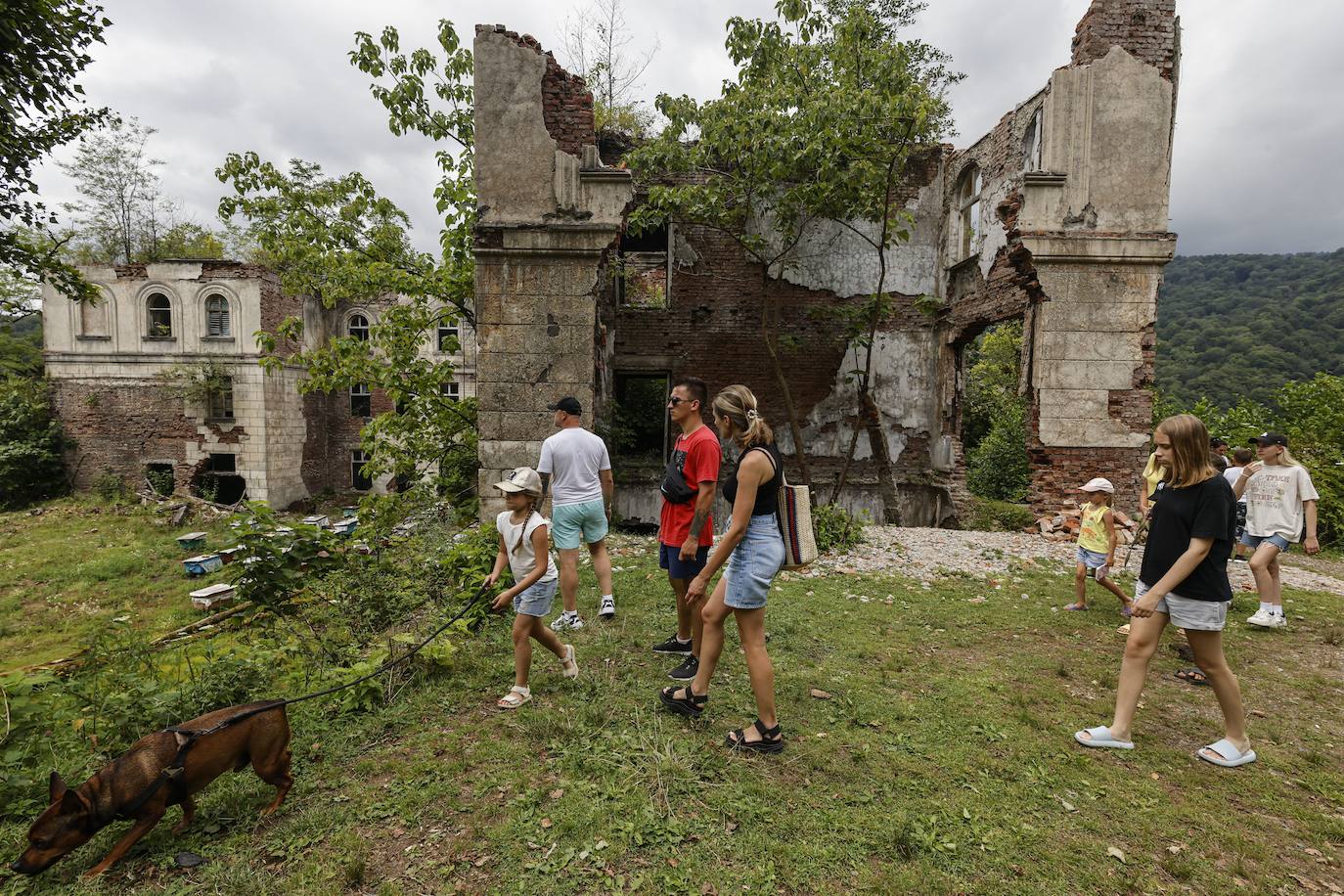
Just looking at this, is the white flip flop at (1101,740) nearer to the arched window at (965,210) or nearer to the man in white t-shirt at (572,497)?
the man in white t-shirt at (572,497)

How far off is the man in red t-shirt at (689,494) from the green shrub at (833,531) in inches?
172

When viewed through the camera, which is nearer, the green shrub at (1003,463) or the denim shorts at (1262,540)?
the denim shorts at (1262,540)

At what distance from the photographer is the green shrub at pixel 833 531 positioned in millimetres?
8625

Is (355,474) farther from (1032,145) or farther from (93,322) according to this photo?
(1032,145)

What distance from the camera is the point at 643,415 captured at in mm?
14266

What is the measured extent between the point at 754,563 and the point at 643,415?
11129 mm

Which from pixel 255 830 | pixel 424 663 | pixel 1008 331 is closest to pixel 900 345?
pixel 424 663

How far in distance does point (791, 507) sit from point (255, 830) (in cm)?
317

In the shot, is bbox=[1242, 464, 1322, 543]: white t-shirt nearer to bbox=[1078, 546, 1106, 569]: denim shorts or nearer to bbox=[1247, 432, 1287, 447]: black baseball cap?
bbox=[1247, 432, 1287, 447]: black baseball cap

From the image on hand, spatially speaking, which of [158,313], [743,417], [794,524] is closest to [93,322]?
[158,313]

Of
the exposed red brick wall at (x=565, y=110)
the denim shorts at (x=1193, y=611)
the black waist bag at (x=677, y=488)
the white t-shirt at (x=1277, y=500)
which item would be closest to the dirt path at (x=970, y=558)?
the white t-shirt at (x=1277, y=500)

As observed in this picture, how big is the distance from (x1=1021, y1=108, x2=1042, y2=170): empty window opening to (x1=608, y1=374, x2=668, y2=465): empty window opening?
7.71 meters

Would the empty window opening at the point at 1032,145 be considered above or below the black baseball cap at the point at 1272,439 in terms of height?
above

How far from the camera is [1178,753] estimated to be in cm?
356
